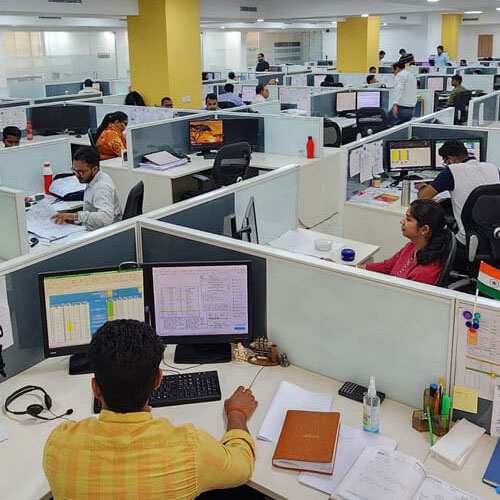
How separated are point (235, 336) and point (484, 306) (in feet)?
2.88

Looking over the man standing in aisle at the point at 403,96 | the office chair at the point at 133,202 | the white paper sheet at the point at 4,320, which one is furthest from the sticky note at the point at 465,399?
the man standing in aisle at the point at 403,96

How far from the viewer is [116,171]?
213 inches

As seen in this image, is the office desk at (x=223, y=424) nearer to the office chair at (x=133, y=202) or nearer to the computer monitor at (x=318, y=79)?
the office chair at (x=133, y=202)

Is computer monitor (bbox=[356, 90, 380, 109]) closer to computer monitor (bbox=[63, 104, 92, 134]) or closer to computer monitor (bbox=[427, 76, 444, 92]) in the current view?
computer monitor (bbox=[427, 76, 444, 92])

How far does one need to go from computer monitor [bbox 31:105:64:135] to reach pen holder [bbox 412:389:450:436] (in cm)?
632

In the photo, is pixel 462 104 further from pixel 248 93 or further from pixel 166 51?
pixel 166 51

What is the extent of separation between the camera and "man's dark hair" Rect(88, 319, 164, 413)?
138 centimetres

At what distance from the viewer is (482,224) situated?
3438mm

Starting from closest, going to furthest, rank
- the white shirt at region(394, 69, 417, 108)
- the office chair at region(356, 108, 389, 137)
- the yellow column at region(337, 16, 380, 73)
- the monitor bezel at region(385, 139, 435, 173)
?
the monitor bezel at region(385, 139, 435, 173) < the office chair at region(356, 108, 389, 137) < the white shirt at region(394, 69, 417, 108) < the yellow column at region(337, 16, 380, 73)

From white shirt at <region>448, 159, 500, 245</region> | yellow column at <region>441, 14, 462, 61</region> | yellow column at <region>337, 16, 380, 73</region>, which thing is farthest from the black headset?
yellow column at <region>441, 14, 462, 61</region>

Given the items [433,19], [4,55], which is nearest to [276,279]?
[4,55]

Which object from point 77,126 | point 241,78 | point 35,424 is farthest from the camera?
point 241,78

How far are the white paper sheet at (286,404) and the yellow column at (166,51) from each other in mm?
7217

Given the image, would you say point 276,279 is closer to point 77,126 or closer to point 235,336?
point 235,336
